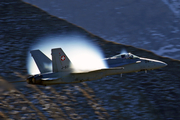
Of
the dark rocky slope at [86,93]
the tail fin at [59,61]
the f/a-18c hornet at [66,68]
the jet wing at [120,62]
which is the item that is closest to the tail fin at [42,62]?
the f/a-18c hornet at [66,68]

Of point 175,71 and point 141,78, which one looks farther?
point 175,71

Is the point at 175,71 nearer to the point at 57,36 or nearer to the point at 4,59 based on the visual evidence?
the point at 57,36

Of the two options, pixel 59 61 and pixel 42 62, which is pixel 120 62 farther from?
pixel 42 62

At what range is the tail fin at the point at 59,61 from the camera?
2645cm

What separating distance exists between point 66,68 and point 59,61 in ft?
3.70

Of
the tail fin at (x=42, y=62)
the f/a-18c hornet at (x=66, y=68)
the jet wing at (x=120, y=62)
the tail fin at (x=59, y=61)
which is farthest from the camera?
the jet wing at (x=120, y=62)

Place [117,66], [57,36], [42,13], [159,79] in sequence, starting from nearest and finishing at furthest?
[117,66], [159,79], [57,36], [42,13]

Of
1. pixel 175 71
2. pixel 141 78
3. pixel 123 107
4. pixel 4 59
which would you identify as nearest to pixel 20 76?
pixel 4 59

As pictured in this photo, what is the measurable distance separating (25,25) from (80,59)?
29620 millimetres

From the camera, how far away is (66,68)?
90.3ft

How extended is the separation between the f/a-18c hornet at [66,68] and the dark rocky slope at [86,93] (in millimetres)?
6223

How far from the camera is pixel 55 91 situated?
41.2 m

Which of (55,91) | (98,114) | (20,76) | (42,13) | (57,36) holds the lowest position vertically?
(98,114)

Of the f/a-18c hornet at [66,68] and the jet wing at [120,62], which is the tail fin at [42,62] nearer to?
the f/a-18c hornet at [66,68]
